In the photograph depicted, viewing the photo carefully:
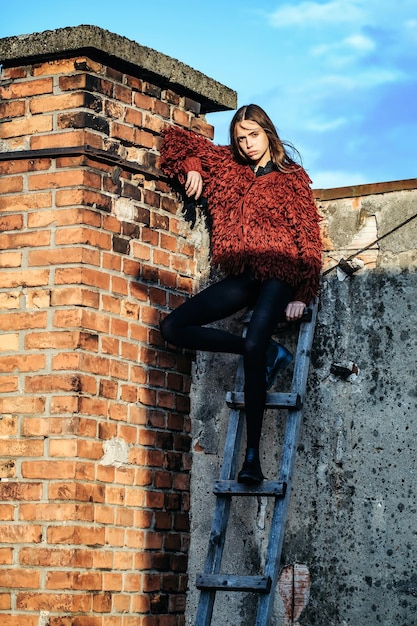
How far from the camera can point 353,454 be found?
4547 mm

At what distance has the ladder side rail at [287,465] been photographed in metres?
4.14

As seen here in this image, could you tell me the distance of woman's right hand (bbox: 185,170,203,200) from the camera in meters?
Result: 4.89

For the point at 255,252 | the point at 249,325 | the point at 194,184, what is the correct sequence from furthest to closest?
1. the point at 194,184
2. the point at 255,252
3. the point at 249,325

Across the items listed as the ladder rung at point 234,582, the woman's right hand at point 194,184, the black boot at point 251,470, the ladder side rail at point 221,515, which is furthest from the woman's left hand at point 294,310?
the ladder rung at point 234,582

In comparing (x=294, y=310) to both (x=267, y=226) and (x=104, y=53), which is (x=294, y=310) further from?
(x=104, y=53)

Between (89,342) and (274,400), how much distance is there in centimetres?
82

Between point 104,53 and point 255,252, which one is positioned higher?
point 104,53

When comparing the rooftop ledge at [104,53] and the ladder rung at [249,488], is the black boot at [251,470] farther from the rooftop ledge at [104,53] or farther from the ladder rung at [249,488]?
the rooftop ledge at [104,53]

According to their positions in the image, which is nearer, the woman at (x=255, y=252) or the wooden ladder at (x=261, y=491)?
the wooden ladder at (x=261, y=491)

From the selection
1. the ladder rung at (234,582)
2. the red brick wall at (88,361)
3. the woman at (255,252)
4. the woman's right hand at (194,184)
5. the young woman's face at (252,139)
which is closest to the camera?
the ladder rung at (234,582)

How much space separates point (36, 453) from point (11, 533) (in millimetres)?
335

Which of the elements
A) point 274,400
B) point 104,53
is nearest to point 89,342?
point 274,400

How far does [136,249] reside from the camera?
4.79m

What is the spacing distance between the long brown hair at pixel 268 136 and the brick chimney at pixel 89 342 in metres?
0.38
